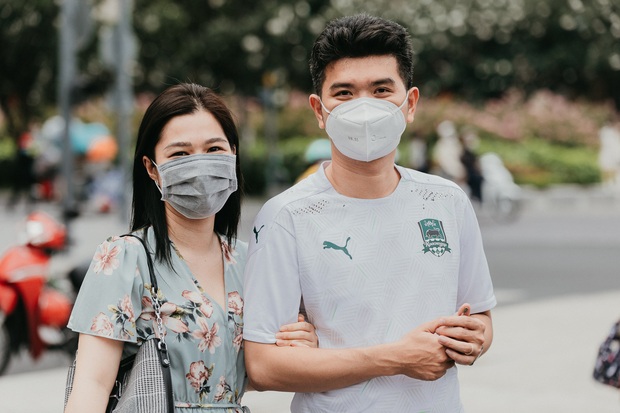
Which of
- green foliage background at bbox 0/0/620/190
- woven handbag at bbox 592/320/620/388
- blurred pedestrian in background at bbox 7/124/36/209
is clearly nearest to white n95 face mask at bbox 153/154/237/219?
woven handbag at bbox 592/320/620/388

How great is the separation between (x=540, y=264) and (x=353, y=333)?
11.1m

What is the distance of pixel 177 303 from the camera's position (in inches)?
98.3

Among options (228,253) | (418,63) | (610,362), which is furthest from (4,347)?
(418,63)

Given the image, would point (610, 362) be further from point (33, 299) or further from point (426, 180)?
point (33, 299)

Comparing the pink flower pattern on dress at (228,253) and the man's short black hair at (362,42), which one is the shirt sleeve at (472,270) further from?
the pink flower pattern on dress at (228,253)

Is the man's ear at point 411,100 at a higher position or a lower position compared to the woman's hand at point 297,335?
higher

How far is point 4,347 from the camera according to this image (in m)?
7.14

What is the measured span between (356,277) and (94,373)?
648mm

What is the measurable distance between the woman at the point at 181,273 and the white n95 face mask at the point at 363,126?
328mm

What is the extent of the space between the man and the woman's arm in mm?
323

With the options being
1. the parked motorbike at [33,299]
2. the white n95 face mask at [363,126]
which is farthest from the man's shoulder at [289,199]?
the parked motorbike at [33,299]

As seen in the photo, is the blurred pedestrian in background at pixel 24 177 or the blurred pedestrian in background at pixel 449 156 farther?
the blurred pedestrian in background at pixel 24 177

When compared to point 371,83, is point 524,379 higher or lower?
lower

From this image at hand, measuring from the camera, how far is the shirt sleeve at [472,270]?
2.60 meters
